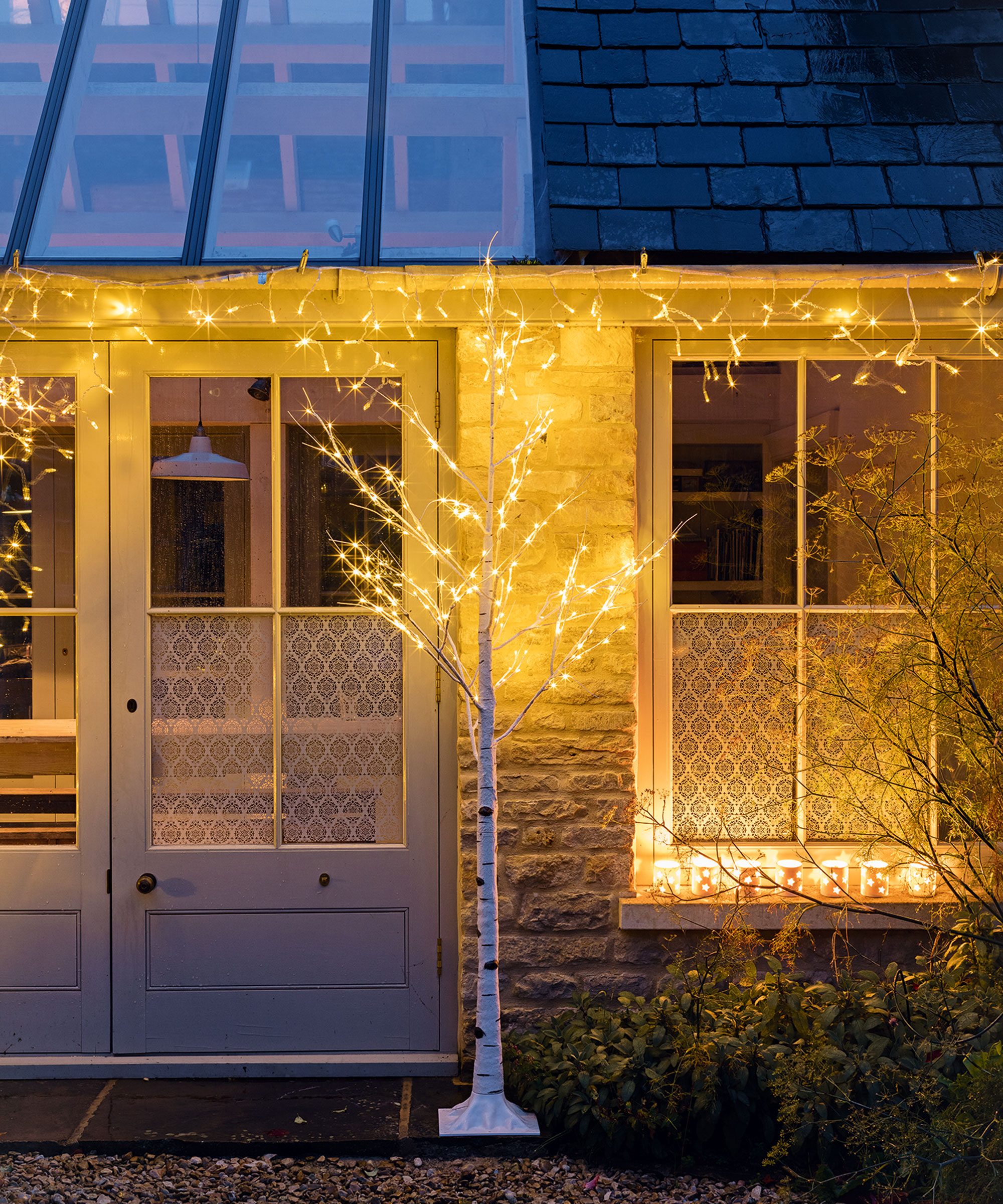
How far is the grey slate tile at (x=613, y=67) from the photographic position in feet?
11.8

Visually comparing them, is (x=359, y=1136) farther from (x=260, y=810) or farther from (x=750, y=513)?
(x=750, y=513)

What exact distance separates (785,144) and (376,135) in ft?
4.70

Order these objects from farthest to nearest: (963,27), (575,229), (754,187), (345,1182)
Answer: (963,27) < (754,187) < (575,229) < (345,1182)

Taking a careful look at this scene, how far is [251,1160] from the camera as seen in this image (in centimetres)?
305

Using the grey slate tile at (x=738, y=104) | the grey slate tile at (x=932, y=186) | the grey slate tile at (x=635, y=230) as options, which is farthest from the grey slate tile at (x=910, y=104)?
the grey slate tile at (x=635, y=230)

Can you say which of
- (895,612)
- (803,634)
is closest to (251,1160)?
(803,634)

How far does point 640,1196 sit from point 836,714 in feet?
5.17

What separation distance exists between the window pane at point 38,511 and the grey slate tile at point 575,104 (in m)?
1.98

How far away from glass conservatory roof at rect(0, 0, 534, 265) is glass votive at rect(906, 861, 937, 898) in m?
2.52

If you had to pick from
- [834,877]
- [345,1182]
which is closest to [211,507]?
[345,1182]

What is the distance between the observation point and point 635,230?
332cm

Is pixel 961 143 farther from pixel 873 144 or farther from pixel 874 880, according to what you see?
pixel 874 880

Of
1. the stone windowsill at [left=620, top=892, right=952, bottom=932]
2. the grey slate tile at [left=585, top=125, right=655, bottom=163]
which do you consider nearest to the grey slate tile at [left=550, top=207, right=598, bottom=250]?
the grey slate tile at [left=585, top=125, right=655, bottom=163]

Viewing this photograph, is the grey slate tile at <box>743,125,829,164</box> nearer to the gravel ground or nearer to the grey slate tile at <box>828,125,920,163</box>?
the grey slate tile at <box>828,125,920,163</box>
